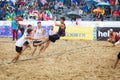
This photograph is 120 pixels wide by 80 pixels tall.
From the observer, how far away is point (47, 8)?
2366 cm

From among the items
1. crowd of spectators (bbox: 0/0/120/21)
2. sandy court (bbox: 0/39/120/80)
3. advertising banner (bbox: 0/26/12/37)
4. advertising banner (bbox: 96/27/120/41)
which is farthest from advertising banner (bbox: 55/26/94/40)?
sandy court (bbox: 0/39/120/80)

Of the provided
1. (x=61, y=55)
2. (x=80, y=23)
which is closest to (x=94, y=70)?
(x=61, y=55)

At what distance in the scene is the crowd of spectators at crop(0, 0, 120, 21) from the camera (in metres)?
22.9

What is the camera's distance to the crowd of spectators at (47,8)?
75.2 ft

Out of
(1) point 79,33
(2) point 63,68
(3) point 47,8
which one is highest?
(3) point 47,8

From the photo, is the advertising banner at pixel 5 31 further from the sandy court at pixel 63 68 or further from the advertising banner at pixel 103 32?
the sandy court at pixel 63 68

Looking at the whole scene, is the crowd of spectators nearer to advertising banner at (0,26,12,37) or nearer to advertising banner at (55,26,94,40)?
advertising banner at (0,26,12,37)

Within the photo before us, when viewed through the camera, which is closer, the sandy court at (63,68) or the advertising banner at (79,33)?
the sandy court at (63,68)

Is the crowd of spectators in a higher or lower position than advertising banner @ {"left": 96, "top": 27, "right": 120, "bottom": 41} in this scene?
higher

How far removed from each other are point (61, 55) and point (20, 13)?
442 inches

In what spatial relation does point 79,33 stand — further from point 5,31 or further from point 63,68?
point 63,68

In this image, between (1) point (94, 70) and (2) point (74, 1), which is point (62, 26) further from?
(2) point (74, 1)

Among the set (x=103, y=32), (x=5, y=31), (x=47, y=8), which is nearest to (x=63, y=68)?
(x=103, y=32)

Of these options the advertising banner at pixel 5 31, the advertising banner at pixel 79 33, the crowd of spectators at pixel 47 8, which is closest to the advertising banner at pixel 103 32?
the advertising banner at pixel 79 33
